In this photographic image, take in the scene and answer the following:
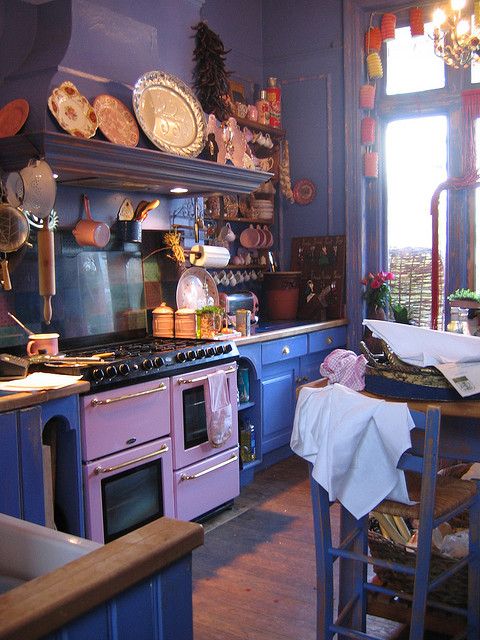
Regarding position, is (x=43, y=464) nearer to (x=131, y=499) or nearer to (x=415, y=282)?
(x=131, y=499)

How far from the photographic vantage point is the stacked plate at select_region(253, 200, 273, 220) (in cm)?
580

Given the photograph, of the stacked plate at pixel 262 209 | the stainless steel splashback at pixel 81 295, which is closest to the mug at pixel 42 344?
the stainless steel splashback at pixel 81 295

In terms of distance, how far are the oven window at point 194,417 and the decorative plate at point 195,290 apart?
0.84 m

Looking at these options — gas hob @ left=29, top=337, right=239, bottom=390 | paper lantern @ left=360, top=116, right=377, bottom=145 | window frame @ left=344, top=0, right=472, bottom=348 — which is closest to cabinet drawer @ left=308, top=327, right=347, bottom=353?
window frame @ left=344, top=0, right=472, bottom=348

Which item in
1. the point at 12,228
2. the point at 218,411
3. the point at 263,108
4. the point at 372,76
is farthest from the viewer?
the point at 263,108

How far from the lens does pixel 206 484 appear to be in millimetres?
3883

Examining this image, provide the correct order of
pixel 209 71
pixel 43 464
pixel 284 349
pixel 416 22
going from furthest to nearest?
1. pixel 416 22
2. pixel 284 349
3. pixel 209 71
4. pixel 43 464

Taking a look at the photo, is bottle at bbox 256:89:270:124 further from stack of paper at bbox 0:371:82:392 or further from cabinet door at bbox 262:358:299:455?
stack of paper at bbox 0:371:82:392

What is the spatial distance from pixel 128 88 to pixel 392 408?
2.57 meters

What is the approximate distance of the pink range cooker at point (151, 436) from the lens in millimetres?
3176

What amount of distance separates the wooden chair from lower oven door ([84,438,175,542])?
3.84ft

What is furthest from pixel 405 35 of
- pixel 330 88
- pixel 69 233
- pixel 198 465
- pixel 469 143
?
pixel 198 465

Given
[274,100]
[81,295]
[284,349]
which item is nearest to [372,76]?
[274,100]

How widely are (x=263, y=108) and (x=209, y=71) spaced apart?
1.07 metres
